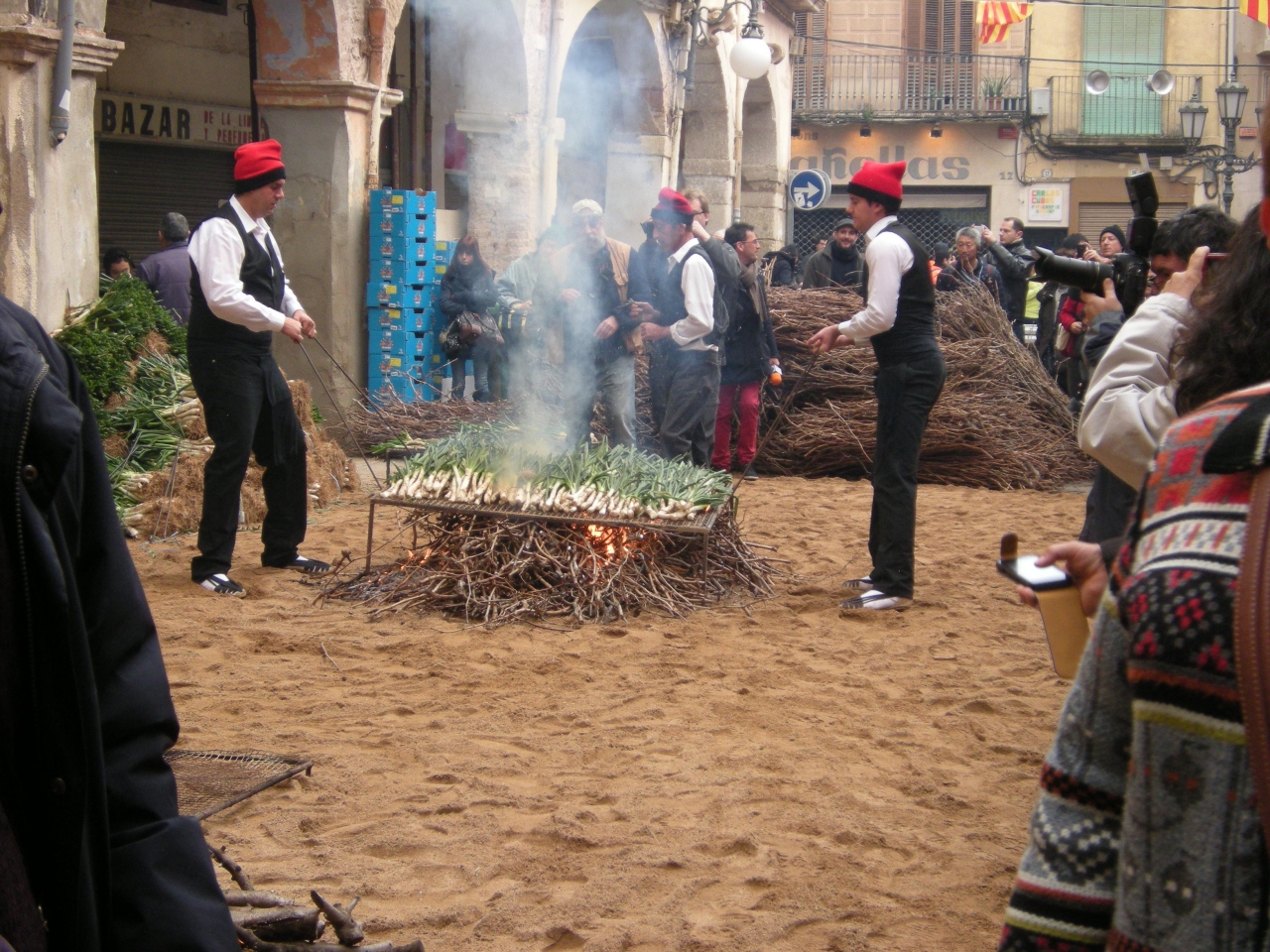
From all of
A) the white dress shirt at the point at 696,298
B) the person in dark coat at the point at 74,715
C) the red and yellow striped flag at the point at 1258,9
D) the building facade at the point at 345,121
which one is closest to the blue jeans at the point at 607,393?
the white dress shirt at the point at 696,298

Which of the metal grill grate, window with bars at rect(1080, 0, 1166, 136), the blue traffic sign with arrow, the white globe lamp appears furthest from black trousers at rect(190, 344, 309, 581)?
window with bars at rect(1080, 0, 1166, 136)

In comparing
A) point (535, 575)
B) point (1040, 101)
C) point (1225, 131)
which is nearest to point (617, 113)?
point (535, 575)

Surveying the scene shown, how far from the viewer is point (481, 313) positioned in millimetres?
12477

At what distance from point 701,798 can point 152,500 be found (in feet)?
16.7

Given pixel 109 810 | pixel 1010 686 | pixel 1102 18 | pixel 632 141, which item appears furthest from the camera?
pixel 1102 18

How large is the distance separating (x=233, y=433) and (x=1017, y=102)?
28.5 meters

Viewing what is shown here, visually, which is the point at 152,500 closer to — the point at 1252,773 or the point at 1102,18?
the point at 1252,773

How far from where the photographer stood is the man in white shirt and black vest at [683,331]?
29.0 ft

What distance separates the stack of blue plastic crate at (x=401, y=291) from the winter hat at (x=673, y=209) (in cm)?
319

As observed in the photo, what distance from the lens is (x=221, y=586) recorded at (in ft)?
21.6

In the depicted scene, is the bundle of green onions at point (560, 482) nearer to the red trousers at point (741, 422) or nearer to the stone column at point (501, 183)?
the red trousers at point (741, 422)

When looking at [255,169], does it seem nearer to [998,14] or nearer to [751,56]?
[751,56]

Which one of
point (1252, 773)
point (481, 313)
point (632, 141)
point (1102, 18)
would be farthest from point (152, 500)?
point (1102, 18)

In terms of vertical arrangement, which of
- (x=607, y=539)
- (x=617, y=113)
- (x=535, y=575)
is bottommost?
(x=535, y=575)
